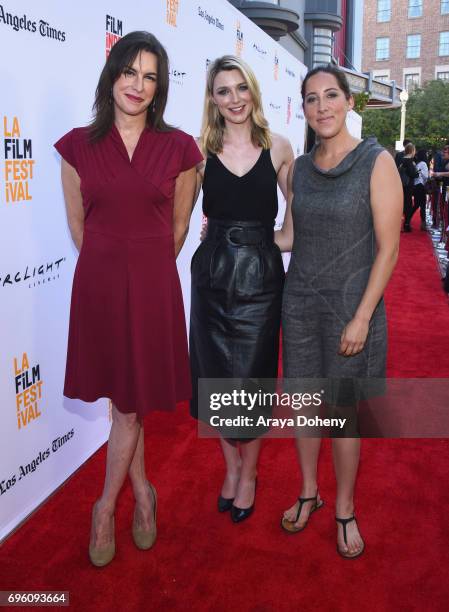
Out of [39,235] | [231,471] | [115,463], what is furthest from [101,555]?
[39,235]

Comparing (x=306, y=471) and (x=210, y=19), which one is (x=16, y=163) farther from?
(x=210, y=19)

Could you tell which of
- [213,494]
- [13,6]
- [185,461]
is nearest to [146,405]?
[213,494]

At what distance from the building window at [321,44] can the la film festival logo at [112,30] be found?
10941mm

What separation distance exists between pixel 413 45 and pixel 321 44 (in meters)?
34.7

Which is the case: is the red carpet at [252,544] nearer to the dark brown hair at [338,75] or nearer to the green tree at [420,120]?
the dark brown hair at [338,75]

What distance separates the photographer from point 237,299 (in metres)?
2.50

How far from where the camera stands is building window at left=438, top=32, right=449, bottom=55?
140 ft

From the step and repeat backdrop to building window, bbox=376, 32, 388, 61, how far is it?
46491 mm

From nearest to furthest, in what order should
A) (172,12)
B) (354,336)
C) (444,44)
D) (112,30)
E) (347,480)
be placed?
(354,336) → (347,480) → (112,30) → (172,12) → (444,44)

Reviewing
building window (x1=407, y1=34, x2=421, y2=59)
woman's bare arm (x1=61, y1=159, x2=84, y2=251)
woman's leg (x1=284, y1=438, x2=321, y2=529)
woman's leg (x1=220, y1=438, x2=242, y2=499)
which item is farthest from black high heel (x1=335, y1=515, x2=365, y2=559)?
building window (x1=407, y1=34, x2=421, y2=59)

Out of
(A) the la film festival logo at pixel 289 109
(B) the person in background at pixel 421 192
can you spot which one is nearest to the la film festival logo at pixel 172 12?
(A) the la film festival logo at pixel 289 109

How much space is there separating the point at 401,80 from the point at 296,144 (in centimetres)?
3994

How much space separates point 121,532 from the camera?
2711 mm

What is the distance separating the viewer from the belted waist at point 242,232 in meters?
2.48
